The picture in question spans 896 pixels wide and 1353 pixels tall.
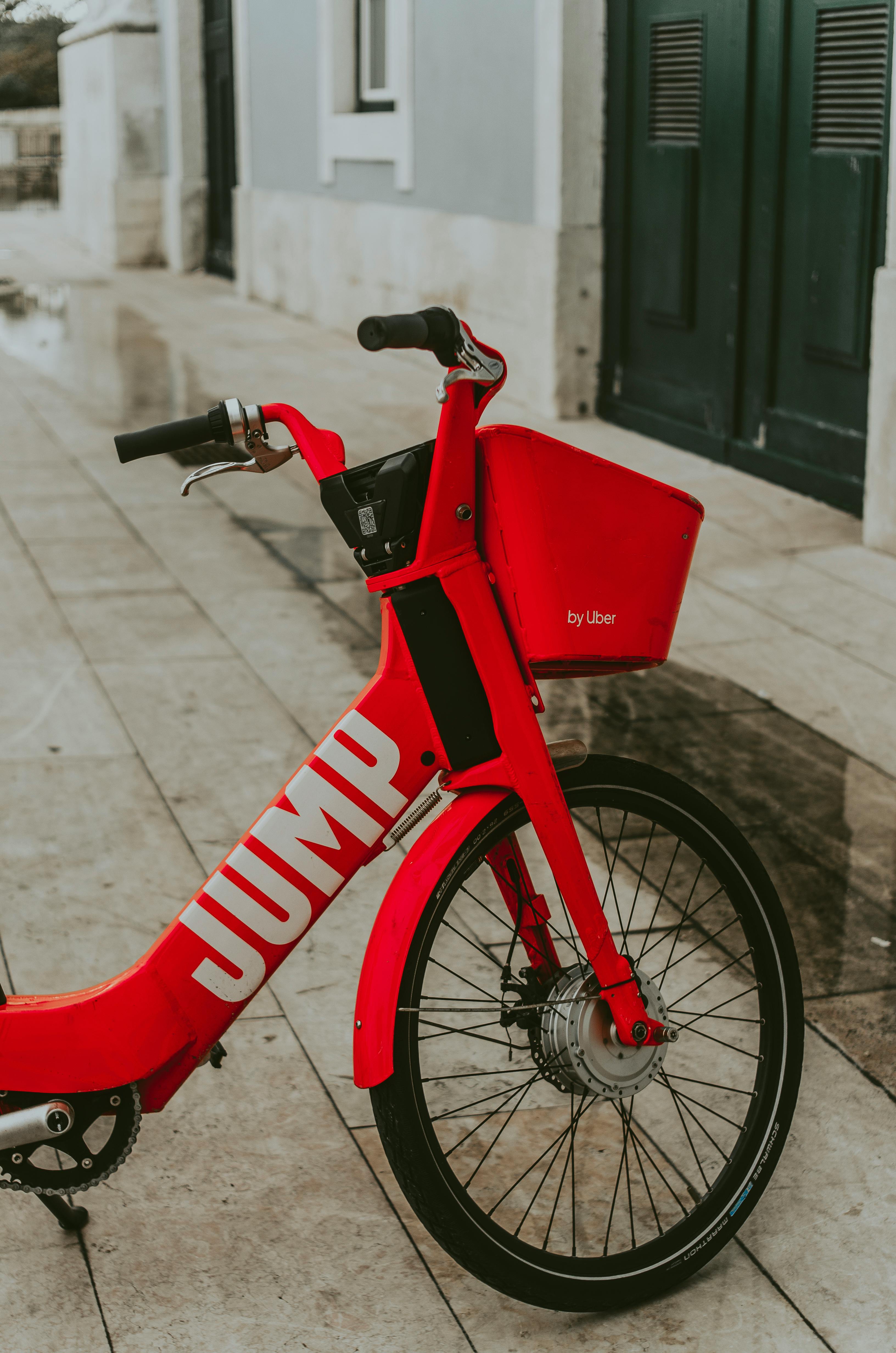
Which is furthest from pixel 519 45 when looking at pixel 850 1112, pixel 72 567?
pixel 850 1112

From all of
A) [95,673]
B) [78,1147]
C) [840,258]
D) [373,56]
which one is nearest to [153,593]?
[95,673]

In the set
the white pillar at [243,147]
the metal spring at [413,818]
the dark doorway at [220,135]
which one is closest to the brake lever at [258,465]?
the metal spring at [413,818]

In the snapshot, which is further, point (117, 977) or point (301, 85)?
point (301, 85)

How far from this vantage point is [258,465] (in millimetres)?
2217

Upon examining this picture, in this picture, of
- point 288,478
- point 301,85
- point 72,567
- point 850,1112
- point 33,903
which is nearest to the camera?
point 850,1112

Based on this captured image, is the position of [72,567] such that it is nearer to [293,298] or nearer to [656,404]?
[656,404]

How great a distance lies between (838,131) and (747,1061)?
195 inches

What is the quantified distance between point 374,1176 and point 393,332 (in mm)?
1453

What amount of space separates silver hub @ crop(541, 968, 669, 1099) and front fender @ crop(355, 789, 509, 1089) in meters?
0.27

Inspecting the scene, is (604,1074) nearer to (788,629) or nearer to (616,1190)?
(616,1190)

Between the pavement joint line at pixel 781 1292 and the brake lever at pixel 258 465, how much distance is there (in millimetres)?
1383

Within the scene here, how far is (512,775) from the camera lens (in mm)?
2207

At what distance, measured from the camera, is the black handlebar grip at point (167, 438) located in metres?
2.17

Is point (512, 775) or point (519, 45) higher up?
point (519, 45)
